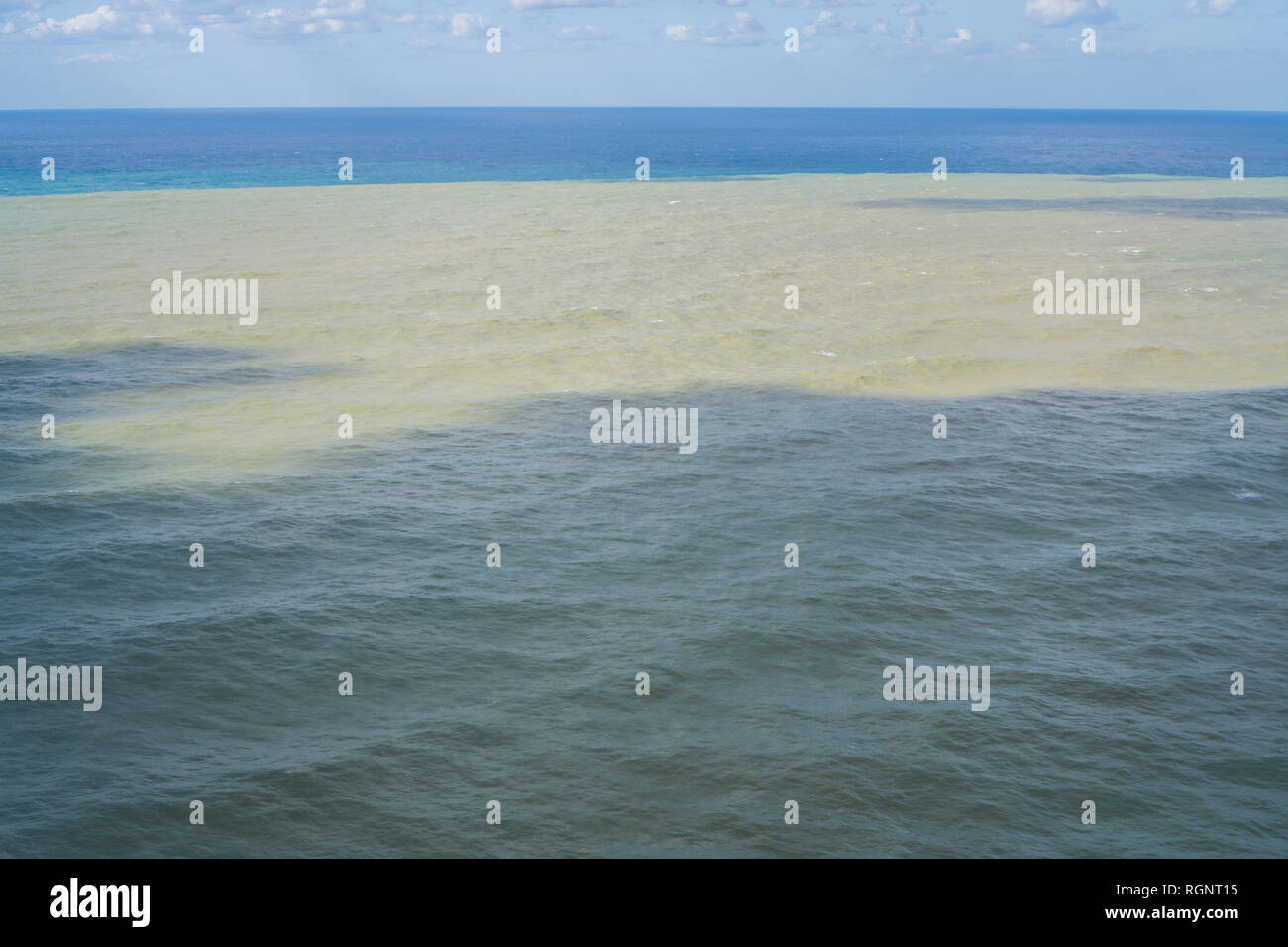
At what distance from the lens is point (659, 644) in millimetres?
15891

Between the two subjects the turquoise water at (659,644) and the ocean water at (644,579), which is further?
the ocean water at (644,579)

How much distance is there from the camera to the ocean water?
1248 centimetres

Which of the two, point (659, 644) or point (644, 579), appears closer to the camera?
point (659, 644)

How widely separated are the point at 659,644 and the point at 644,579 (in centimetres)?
219

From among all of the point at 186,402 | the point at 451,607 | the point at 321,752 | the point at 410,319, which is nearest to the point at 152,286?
the point at 410,319

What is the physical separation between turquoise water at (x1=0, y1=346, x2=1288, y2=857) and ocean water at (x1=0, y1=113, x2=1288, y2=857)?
0.19ft

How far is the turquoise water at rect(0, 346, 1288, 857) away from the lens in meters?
12.3

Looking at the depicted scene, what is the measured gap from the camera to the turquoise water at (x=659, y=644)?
1227 cm

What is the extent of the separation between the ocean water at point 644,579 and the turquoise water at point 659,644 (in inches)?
2.3

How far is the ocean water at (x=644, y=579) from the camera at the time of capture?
1248 centimetres

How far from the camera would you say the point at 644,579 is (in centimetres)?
1797

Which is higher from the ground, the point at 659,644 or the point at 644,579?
the point at 644,579

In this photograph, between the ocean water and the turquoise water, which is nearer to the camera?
the turquoise water

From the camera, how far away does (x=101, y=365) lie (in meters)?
30.9
